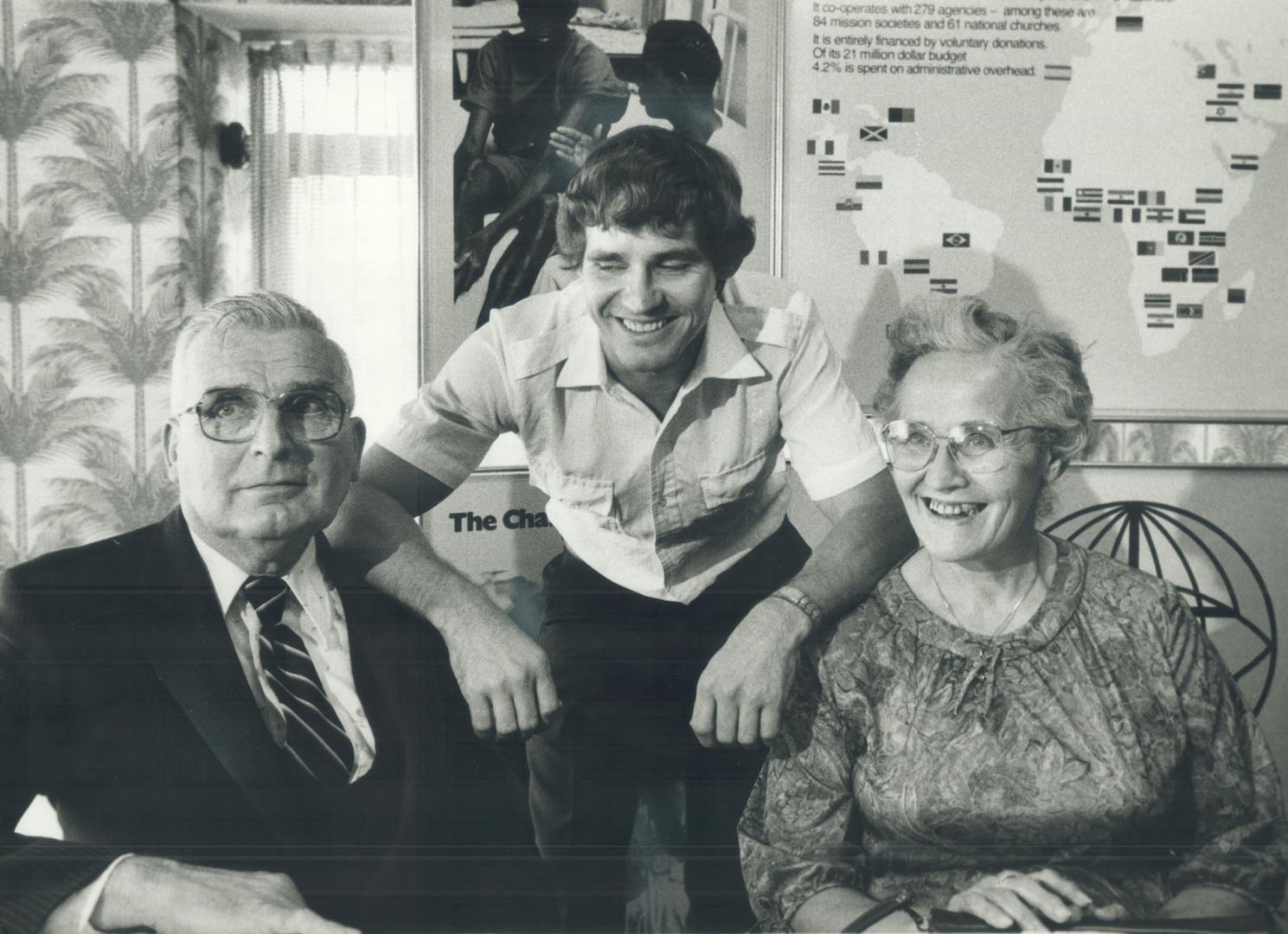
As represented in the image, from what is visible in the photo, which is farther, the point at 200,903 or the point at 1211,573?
the point at 1211,573

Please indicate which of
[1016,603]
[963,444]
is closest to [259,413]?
[963,444]

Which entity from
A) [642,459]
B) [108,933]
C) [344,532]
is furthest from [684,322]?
[108,933]

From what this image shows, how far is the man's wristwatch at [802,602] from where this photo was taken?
1478 millimetres

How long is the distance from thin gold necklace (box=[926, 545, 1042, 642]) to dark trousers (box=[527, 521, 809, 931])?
0.59 ft

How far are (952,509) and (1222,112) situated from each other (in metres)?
0.70

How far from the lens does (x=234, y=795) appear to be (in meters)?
1.45

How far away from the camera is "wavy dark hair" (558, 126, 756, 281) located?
Answer: 146cm

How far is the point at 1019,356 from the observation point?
1.45m

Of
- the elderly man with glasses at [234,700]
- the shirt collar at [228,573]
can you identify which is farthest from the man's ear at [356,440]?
the shirt collar at [228,573]

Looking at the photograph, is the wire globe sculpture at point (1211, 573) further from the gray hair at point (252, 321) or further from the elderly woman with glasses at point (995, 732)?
the gray hair at point (252, 321)

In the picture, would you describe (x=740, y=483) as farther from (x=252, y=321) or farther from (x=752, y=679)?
(x=252, y=321)

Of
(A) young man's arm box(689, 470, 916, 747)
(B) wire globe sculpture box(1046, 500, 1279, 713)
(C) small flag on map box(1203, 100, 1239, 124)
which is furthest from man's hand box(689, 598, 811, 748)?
(C) small flag on map box(1203, 100, 1239, 124)

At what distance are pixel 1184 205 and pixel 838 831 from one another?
1008 mm

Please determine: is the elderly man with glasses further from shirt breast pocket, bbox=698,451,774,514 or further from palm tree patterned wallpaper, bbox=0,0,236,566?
shirt breast pocket, bbox=698,451,774,514
